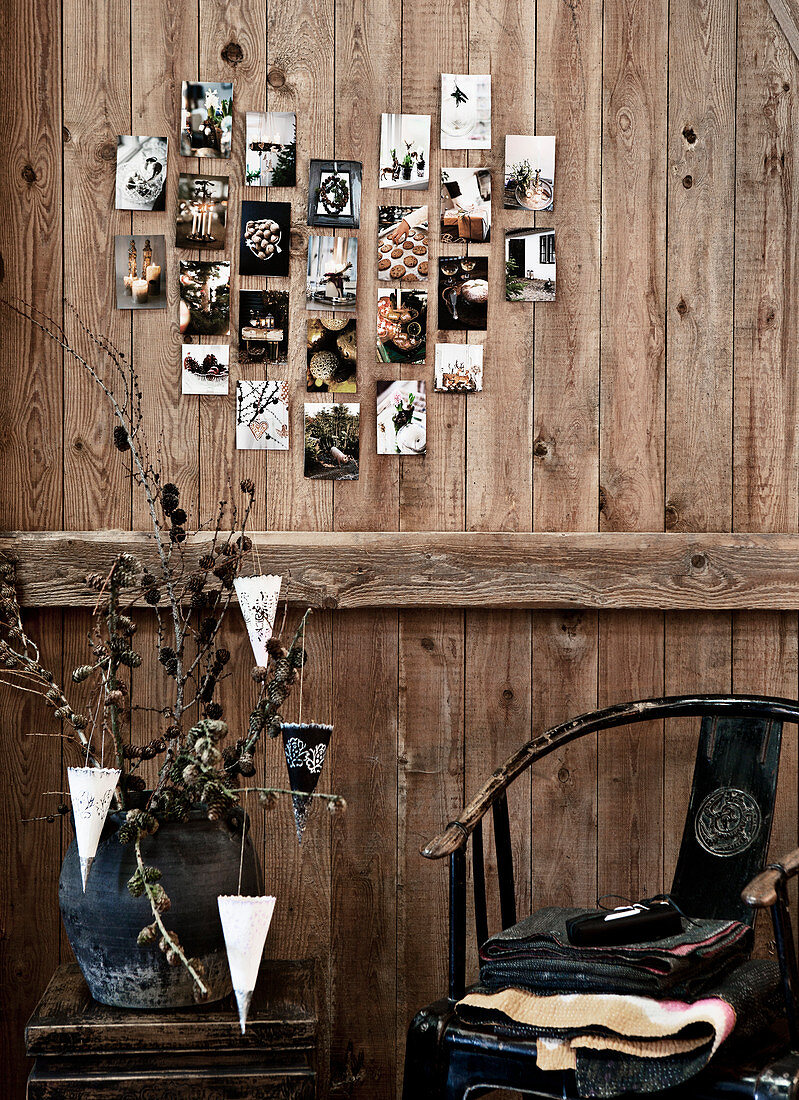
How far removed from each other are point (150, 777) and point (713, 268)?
155 cm

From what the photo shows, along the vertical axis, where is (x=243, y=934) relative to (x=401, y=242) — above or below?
below

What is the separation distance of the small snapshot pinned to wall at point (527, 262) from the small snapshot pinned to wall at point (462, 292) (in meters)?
0.05

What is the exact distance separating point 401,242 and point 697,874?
1.34m

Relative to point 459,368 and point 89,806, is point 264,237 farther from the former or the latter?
point 89,806

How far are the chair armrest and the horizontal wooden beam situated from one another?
0.68m

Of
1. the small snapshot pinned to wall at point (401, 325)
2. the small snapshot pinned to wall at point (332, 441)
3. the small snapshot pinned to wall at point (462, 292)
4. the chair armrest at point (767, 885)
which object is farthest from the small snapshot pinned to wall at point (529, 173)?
the chair armrest at point (767, 885)

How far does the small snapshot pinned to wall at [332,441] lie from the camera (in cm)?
201

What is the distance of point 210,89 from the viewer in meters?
1.97

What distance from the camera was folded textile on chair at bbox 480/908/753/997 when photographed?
1399 mm

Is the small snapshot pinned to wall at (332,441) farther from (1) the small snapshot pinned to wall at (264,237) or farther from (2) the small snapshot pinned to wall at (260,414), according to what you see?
(1) the small snapshot pinned to wall at (264,237)

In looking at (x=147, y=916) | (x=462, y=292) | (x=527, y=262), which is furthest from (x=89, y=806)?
(x=527, y=262)

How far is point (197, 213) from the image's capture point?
6.50ft

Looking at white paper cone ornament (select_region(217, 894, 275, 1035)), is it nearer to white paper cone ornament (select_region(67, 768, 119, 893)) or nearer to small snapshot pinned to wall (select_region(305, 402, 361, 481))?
white paper cone ornament (select_region(67, 768, 119, 893))

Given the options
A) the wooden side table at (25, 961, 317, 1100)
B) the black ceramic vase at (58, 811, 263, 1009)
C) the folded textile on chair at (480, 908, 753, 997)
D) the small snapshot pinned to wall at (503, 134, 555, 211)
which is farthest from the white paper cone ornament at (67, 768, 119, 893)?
the small snapshot pinned to wall at (503, 134, 555, 211)
